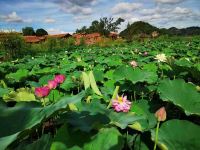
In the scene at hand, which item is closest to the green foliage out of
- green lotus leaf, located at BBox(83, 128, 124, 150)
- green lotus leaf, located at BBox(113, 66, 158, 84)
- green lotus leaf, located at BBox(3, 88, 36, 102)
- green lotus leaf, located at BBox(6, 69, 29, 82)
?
green lotus leaf, located at BBox(6, 69, 29, 82)

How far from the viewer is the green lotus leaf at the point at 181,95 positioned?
1.47 metres

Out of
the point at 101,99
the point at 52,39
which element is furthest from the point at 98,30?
the point at 101,99

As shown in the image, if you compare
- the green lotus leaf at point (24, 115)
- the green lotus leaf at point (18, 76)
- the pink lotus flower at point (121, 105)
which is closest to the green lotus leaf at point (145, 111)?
the pink lotus flower at point (121, 105)

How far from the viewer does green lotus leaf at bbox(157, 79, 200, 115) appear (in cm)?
147

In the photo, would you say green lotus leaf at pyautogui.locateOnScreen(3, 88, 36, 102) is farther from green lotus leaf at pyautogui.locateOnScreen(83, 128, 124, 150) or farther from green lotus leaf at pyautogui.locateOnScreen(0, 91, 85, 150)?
green lotus leaf at pyautogui.locateOnScreen(83, 128, 124, 150)

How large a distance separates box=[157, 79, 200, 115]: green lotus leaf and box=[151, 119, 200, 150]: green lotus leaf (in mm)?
361

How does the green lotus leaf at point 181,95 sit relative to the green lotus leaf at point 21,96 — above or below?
above

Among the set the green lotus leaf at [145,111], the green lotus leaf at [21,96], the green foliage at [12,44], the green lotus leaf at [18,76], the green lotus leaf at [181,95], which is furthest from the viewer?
the green foliage at [12,44]

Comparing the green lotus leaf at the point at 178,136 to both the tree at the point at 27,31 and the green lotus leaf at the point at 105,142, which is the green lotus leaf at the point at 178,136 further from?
the tree at the point at 27,31

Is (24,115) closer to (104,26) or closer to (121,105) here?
(121,105)

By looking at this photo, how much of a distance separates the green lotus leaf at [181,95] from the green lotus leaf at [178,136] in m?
0.36

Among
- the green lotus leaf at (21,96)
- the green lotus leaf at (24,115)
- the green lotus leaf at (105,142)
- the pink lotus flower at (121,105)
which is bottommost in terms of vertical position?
the green lotus leaf at (21,96)

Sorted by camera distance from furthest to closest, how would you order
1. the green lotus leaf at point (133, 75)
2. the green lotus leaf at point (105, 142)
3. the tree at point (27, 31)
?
the tree at point (27, 31) → the green lotus leaf at point (133, 75) → the green lotus leaf at point (105, 142)

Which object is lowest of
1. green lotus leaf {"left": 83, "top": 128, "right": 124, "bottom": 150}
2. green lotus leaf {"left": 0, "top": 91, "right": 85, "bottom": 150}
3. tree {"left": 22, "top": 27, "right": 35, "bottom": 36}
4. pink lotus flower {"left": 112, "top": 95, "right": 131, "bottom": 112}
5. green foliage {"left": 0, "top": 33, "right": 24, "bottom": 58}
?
tree {"left": 22, "top": 27, "right": 35, "bottom": 36}
